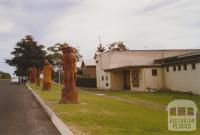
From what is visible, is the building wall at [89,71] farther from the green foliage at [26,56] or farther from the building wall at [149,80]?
the building wall at [149,80]

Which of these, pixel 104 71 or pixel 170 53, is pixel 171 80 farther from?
pixel 104 71

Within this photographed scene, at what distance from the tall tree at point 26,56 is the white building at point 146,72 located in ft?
101

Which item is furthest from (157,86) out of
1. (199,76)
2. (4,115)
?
(4,115)

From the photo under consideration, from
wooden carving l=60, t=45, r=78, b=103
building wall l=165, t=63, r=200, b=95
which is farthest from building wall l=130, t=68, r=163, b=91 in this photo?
wooden carving l=60, t=45, r=78, b=103

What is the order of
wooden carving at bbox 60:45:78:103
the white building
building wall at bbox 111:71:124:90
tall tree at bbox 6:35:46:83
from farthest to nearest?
tall tree at bbox 6:35:46:83 < building wall at bbox 111:71:124:90 < the white building < wooden carving at bbox 60:45:78:103

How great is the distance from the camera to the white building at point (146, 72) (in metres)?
44.5

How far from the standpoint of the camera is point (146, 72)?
52.8 metres

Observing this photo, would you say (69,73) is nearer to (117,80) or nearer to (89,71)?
(117,80)

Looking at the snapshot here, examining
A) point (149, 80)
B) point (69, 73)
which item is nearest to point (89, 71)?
point (149, 80)

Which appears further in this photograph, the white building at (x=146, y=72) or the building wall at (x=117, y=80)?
the building wall at (x=117, y=80)

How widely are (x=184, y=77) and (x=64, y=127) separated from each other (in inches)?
1210

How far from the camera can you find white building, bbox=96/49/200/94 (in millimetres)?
44500

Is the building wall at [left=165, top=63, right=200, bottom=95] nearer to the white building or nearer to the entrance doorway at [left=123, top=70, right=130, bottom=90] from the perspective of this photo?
the white building

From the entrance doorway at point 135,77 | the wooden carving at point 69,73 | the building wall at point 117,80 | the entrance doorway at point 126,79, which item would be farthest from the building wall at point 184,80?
the wooden carving at point 69,73
